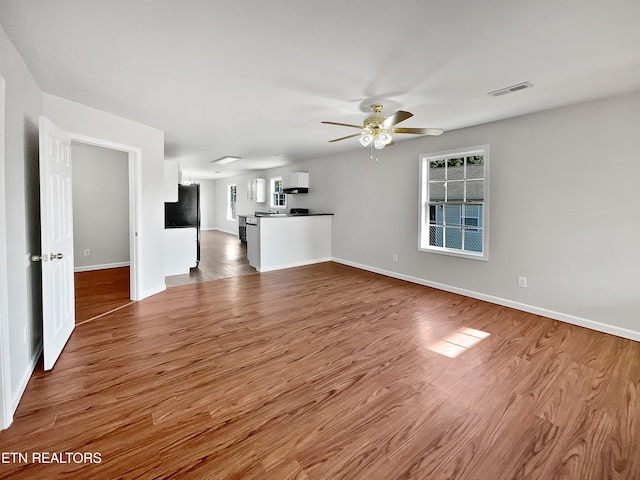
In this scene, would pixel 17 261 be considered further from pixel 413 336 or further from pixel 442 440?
pixel 413 336

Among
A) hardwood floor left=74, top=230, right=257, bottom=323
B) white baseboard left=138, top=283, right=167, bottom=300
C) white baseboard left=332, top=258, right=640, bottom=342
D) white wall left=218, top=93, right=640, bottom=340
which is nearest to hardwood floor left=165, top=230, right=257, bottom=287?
hardwood floor left=74, top=230, right=257, bottom=323

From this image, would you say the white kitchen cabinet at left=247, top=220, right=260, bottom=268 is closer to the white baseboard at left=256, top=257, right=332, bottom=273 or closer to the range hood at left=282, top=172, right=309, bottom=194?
the white baseboard at left=256, top=257, right=332, bottom=273

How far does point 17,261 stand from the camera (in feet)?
6.77

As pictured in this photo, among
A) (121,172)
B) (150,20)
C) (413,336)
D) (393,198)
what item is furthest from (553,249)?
(121,172)

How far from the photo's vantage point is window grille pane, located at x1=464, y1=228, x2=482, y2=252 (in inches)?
169

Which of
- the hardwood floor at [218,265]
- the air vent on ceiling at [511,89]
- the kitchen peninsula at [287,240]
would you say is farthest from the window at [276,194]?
the air vent on ceiling at [511,89]

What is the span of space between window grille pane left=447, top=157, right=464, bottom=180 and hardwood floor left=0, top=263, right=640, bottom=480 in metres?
2.12

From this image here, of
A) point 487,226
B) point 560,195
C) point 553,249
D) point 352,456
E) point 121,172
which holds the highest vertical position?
point 121,172

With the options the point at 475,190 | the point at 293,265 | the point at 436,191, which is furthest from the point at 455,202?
the point at 293,265

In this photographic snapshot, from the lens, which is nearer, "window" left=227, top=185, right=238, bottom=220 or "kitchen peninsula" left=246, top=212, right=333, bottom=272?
"kitchen peninsula" left=246, top=212, right=333, bottom=272

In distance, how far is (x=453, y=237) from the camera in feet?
15.2

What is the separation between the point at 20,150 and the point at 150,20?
1.42 meters

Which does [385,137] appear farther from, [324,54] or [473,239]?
[473,239]

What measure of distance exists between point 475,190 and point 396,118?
2.17 meters
